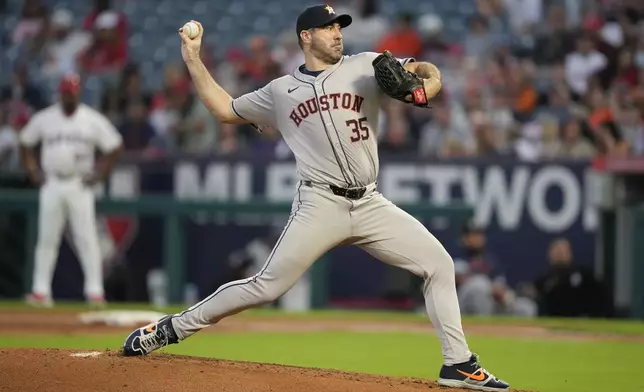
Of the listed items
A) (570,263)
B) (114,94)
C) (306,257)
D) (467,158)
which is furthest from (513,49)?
(306,257)

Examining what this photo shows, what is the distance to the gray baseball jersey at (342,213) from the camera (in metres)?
5.71

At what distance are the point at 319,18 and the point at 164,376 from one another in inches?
75.9

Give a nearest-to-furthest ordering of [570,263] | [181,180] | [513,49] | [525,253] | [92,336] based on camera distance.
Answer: [92,336] < [570,263] < [525,253] < [181,180] < [513,49]

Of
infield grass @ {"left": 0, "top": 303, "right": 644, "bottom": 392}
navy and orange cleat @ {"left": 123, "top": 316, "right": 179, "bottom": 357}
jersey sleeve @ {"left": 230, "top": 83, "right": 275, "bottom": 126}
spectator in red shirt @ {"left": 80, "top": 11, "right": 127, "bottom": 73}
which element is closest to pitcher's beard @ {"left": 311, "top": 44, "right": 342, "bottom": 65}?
jersey sleeve @ {"left": 230, "top": 83, "right": 275, "bottom": 126}

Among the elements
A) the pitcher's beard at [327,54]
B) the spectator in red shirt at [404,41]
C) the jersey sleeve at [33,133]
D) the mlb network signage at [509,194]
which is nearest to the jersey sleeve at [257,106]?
the pitcher's beard at [327,54]

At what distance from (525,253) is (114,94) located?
20.0ft

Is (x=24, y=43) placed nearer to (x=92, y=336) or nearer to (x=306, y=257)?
(x=92, y=336)

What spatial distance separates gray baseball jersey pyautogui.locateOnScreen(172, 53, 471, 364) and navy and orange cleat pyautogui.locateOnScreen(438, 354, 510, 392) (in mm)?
39

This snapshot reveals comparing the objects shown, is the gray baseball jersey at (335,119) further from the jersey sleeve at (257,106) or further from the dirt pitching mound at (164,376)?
the dirt pitching mound at (164,376)

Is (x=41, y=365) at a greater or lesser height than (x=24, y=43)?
lesser

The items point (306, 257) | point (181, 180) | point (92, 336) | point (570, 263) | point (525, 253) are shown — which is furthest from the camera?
point (181, 180)

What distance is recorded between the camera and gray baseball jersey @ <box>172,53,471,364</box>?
18.7 feet

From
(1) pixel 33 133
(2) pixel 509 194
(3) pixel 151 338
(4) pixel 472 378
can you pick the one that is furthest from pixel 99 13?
(4) pixel 472 378

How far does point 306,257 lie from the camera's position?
5.71m
